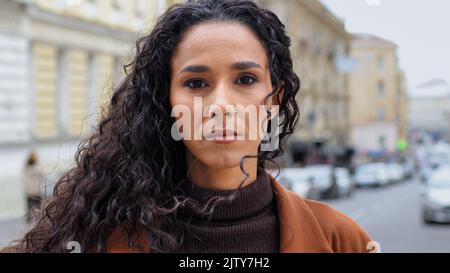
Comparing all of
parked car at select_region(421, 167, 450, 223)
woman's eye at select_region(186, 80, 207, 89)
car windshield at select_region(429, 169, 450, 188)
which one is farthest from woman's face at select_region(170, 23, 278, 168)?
car windshield at select_region(429, 169, 450, 188)

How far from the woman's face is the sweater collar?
0.22ft

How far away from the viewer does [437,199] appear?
10.6 metres

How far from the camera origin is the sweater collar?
138cm

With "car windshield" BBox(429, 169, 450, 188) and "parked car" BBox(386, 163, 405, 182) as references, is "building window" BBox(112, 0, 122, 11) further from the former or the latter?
"parked car" BBox(386, 163, 405, 182)

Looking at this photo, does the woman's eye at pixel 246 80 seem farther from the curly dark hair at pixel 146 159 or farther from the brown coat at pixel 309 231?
the brown coat at pixel 309 231

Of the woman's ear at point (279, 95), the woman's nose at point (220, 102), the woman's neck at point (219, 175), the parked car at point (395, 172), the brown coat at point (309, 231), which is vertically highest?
the woman's ear at point (279, 95)

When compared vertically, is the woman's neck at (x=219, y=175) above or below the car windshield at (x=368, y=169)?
above

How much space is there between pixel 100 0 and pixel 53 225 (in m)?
12.2

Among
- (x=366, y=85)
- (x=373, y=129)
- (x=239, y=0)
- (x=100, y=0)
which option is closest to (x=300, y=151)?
(x=100, y=0)

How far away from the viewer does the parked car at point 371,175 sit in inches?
1239

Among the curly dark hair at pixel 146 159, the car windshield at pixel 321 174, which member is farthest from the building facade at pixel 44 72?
the curly dark hair at pixel 146 159

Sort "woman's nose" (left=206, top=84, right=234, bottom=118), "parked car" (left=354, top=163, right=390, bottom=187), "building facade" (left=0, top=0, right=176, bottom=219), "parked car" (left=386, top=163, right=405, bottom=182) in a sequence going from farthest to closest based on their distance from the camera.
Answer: "parked car" (left=386, top=163, right=405, bottom=182) < "parked car" (left=354, top=163, right=390, bottom=187) < "building facade" (left=0, top=0, right=176, bottom=219) < "woman's nose" (left=206, top=84, right=234, bottom=118)

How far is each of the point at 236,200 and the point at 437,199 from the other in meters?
9.64

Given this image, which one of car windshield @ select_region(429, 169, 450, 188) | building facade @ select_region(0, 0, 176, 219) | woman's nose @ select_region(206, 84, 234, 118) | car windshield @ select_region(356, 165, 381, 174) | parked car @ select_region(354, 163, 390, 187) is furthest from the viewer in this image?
car windshield @ select_region(356, 165, 381, 174)
